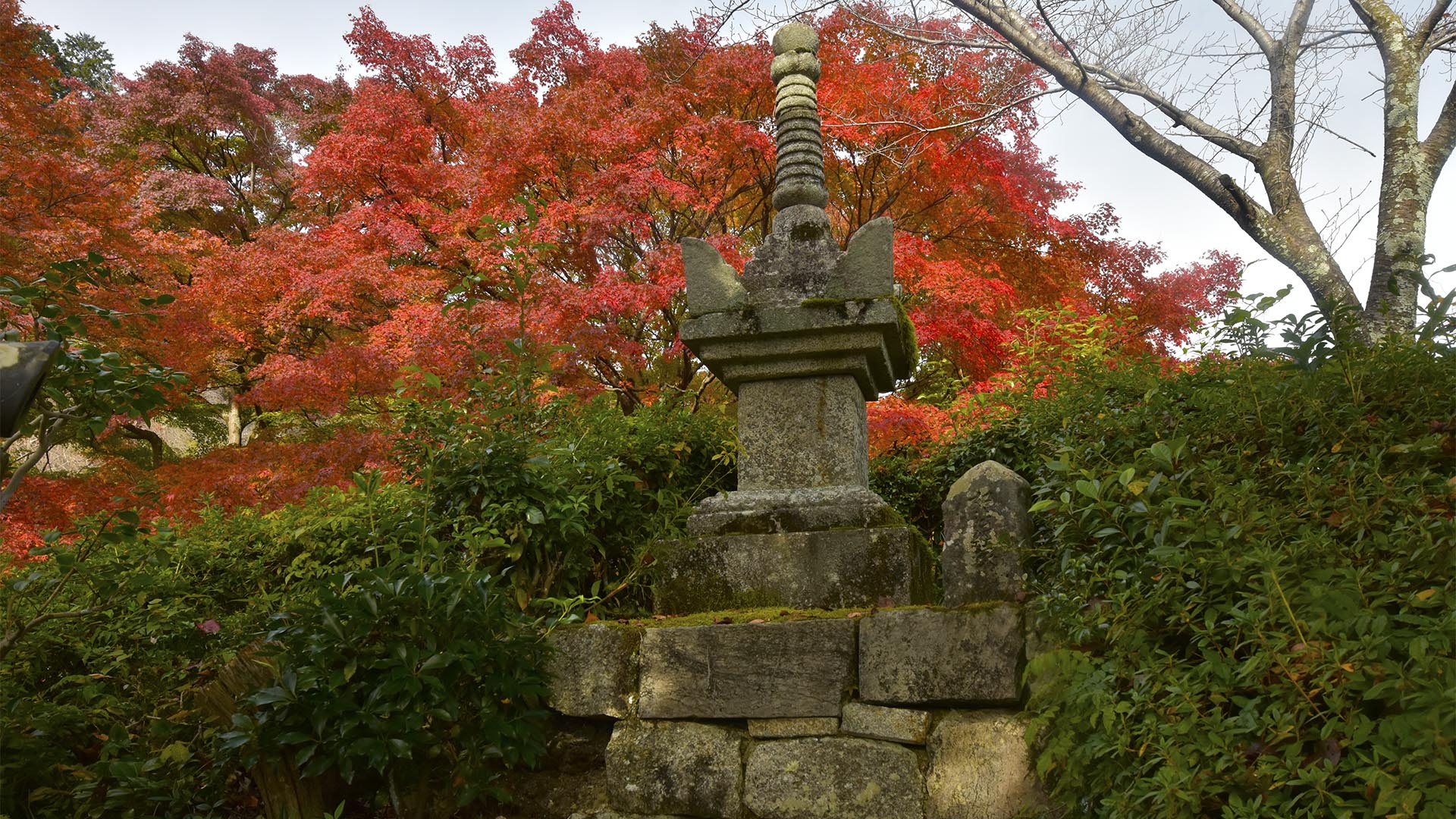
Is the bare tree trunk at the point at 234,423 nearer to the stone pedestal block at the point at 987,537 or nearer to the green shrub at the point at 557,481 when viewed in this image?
the green shrub at the point at 557,481

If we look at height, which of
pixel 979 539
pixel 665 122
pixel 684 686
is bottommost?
pixel 684 686

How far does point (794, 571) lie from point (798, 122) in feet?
7.06

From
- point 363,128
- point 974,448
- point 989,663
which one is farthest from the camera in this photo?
point 363,128

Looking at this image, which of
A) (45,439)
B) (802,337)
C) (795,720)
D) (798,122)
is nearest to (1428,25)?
(798,122)

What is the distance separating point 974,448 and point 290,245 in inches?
325

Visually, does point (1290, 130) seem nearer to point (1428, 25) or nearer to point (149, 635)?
point (1428, 25)

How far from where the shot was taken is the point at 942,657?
2.81 m

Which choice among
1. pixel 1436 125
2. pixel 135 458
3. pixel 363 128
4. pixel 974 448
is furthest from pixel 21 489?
pixel 1436 125

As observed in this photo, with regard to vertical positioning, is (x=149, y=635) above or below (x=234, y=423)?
below

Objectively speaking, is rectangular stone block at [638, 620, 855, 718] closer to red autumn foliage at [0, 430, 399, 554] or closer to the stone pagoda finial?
the stone pagoda finial

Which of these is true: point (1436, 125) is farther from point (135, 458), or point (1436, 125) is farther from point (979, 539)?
point (135, 458)

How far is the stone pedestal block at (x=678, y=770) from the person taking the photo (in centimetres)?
298

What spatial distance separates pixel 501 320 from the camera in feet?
24.7

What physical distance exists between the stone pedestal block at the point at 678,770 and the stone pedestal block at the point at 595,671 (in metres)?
0.14
